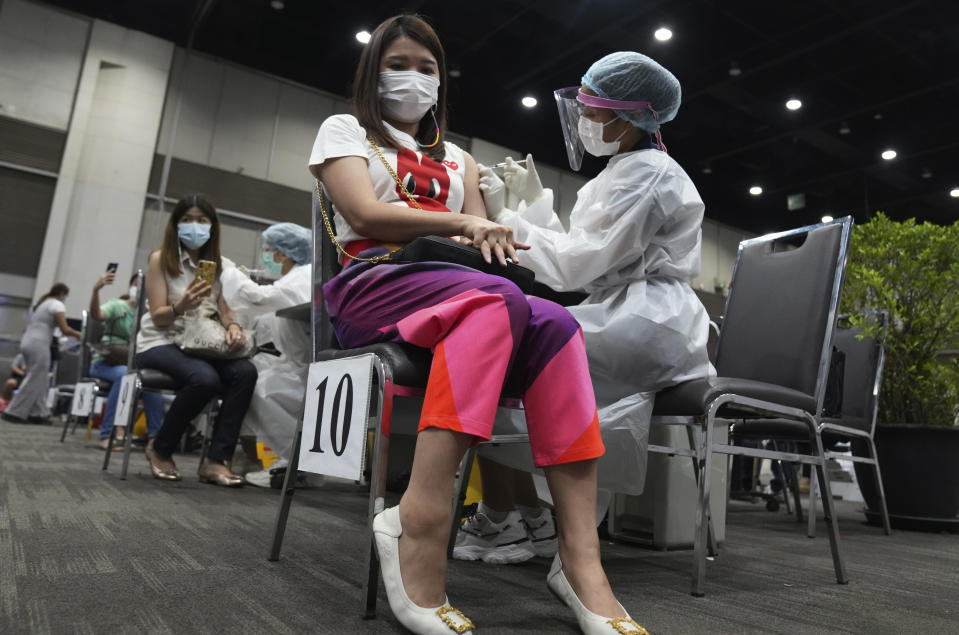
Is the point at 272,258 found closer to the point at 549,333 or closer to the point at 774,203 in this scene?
the point at 549,333

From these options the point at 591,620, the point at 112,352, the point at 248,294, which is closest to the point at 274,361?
the point at 248,294

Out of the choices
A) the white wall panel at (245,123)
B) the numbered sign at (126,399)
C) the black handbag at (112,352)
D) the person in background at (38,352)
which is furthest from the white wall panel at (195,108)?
the numbered sign at (126,399)

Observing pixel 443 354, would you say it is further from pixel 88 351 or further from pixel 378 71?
pixel 88 351

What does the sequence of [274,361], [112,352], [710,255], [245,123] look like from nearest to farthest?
[274,361] → [112,352] → [245,123] → [710,255]

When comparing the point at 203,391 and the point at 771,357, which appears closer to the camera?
the point at 771,357

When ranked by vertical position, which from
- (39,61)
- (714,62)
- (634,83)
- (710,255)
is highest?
(714,62)

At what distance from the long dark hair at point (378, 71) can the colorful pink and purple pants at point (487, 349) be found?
386 millimetres

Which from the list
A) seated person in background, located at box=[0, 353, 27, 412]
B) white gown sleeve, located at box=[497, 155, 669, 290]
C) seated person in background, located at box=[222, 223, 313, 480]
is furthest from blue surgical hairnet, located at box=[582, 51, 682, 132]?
seated person in background, located at box=[0, 353, 27, 412]

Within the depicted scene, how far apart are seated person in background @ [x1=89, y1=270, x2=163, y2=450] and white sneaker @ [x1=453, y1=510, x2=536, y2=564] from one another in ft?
9.63

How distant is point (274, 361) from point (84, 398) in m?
1.85

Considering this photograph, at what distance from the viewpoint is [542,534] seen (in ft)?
5.07

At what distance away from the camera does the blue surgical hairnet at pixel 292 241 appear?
11.0ft

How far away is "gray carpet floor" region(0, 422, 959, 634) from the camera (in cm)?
89

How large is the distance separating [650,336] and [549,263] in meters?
0.29
